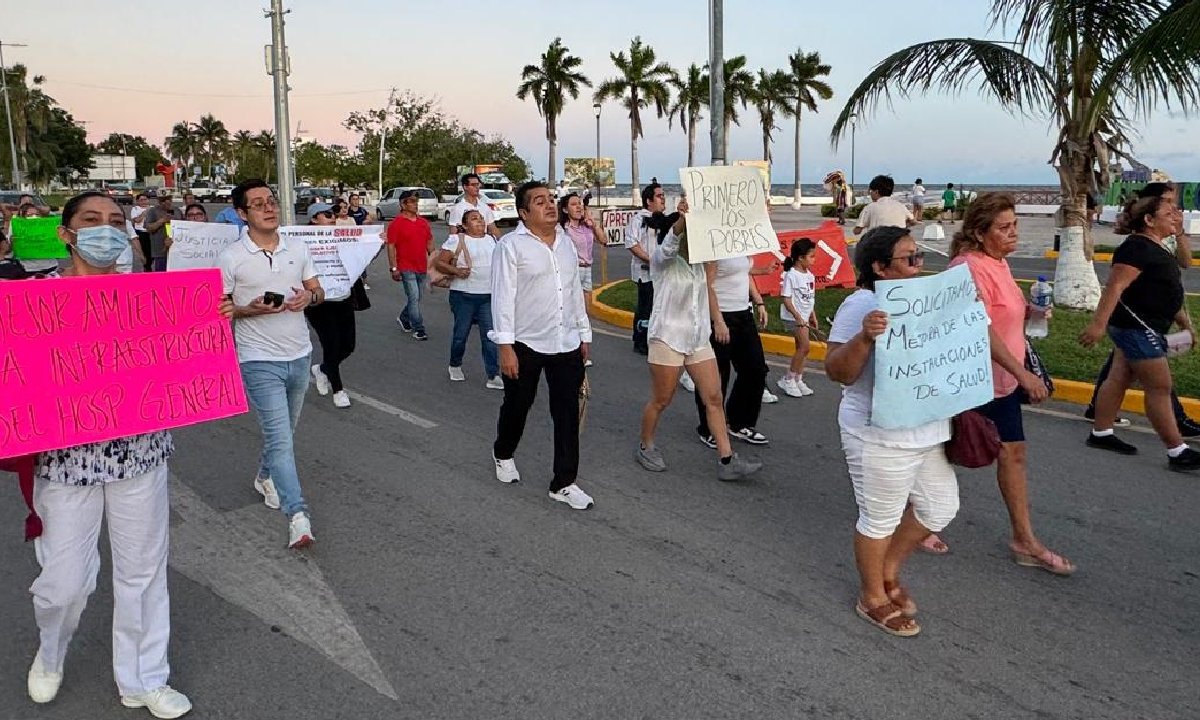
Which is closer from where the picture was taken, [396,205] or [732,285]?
[732,285]

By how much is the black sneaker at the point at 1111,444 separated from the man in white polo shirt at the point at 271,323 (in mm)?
5007

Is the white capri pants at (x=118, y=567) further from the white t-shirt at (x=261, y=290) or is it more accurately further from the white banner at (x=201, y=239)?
the white banner at (x=201, y=239)

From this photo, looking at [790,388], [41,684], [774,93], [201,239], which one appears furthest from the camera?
[774,93]

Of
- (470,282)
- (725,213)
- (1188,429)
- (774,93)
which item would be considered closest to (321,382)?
(470,282)

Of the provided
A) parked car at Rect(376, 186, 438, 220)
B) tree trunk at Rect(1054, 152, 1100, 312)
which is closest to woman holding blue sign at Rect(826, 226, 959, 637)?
tree trunk at Rect(1054, 152, 1100, 312)

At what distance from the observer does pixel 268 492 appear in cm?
526

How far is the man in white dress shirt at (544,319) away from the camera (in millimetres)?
4980

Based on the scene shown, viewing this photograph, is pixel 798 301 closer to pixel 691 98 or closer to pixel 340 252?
pixel 340 252

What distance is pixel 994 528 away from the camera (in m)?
4.80

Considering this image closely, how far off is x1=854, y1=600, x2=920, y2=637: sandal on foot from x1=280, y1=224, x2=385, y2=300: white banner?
17.4 ft

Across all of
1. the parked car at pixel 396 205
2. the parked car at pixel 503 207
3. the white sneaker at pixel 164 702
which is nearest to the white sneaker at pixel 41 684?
the white sneaker at pixel 164 702

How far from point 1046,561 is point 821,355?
5.23m

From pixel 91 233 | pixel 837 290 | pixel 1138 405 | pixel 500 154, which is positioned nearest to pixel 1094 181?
pixel 837 290

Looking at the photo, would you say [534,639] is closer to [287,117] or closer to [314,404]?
[314,404]
